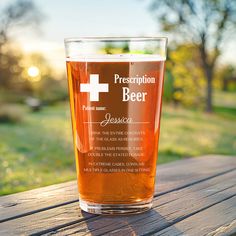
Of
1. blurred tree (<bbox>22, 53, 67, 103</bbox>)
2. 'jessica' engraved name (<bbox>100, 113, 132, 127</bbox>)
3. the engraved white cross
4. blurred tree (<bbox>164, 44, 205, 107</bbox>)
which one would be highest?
the engraved white cross

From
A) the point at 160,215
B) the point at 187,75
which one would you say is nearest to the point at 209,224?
the point at 160,215

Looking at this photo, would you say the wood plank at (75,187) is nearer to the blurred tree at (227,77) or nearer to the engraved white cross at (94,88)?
the engraved white cross at (94,88)

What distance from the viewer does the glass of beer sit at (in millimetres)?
1649

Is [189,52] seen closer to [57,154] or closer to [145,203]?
[57,154]

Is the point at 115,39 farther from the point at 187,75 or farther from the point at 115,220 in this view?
the point at 187,75

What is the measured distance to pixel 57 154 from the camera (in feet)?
29.6

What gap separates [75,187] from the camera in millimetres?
2162

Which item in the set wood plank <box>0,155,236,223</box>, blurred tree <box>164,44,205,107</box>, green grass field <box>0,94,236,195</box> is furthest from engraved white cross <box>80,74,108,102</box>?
blurred tree <box>164,44,205,107</box>

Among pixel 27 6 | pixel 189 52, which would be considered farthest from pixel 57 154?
pixel 27 6

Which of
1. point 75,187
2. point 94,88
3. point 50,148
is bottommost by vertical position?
point 50,148

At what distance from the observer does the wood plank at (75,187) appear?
1.85 m

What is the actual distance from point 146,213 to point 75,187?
1.56 feet

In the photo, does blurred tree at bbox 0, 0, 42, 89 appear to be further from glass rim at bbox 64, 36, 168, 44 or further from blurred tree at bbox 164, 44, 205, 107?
glass rim at bbox 64, 36, 168, 44

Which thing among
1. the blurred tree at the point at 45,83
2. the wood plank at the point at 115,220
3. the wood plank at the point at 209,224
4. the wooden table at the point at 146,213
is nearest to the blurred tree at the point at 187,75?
the blurred tree at the point at 45,83
